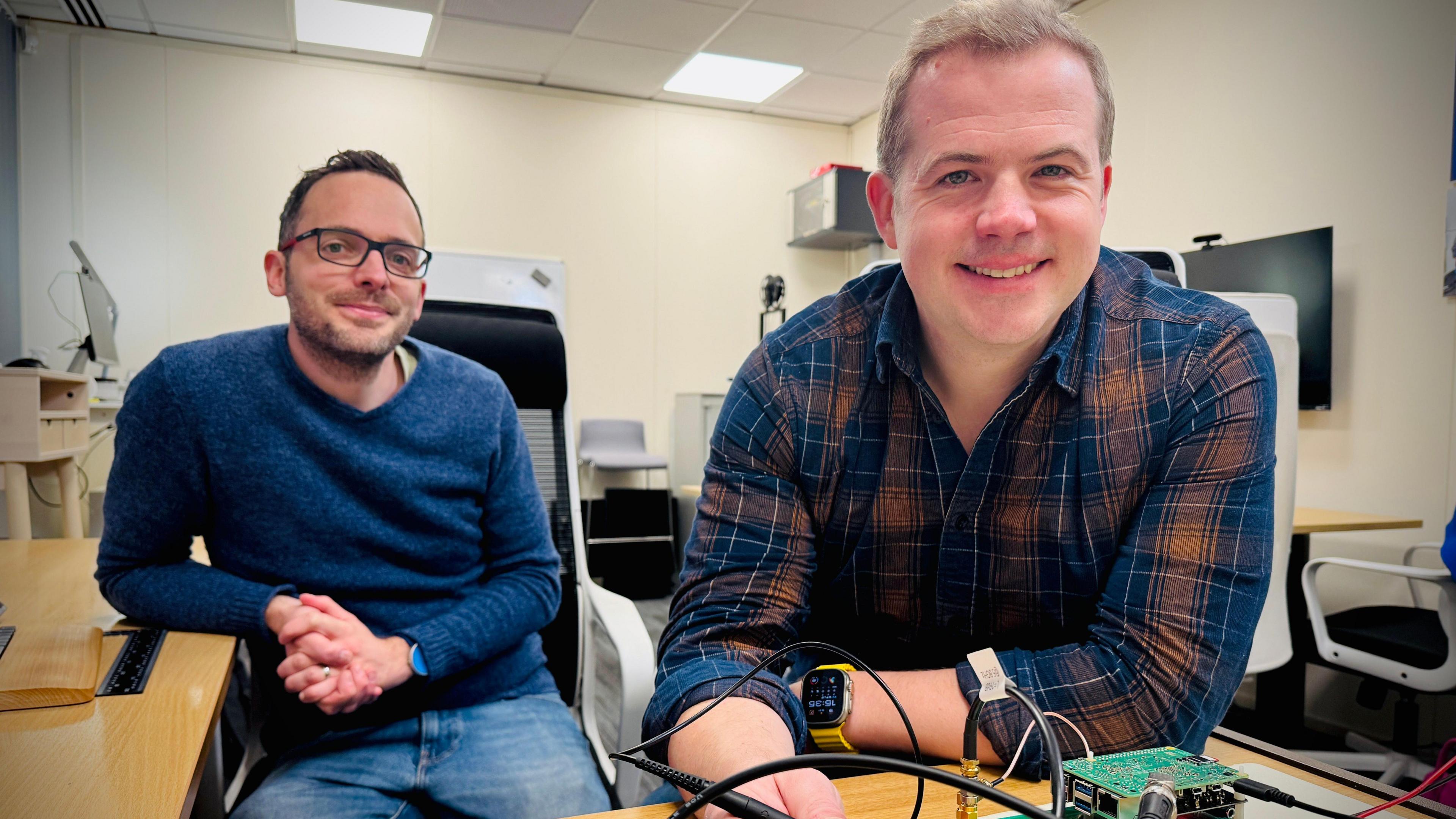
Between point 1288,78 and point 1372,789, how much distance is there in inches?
128

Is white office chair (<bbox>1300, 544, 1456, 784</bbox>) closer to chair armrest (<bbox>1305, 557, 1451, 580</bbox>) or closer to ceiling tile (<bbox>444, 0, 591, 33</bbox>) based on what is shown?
chair armrest (<bbox>1305, 557, 1451, 580</bbox>)

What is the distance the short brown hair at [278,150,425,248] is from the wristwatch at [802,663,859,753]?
3.11 feet

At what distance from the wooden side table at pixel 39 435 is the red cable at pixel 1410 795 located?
94.6 inches

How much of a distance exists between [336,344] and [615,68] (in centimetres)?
398

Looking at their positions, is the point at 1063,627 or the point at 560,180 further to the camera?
the point at 560,180

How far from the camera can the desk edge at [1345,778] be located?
24.5 inches

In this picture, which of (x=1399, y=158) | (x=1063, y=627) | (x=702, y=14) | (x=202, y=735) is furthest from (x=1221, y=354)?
(x=702, y=14)

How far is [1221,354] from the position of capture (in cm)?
89

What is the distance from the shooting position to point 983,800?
588 mm

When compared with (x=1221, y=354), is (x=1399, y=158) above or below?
above

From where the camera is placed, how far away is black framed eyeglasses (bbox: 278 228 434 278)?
1.30 metres

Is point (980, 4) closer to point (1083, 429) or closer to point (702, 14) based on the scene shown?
point (1083, 429)

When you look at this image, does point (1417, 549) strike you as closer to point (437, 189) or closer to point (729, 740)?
point (729, 740)

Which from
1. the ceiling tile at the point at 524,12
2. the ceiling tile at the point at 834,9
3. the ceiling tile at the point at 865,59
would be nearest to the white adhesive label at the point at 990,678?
the ceiling tile at the point at 834,9
